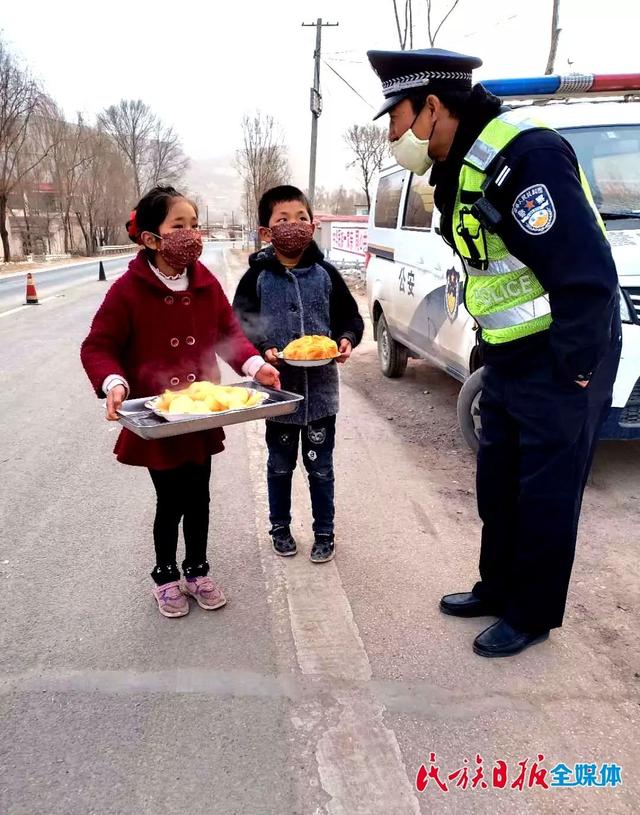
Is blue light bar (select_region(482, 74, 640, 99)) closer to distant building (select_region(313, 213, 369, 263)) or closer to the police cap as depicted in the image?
the police cap

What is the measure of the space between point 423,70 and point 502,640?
2.17 m

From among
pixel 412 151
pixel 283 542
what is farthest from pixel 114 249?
pixel 412 151

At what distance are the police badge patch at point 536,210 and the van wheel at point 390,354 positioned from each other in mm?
5189

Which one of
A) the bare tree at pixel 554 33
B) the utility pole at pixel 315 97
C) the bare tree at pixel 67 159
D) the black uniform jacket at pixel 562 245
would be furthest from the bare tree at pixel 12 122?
the black uniform jacket at pixel 562 245

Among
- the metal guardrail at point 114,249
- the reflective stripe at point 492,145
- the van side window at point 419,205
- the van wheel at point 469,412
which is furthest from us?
the metal guardrail at point 114,249

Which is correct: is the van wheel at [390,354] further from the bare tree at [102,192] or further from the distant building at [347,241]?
the bare tree at [102,192]

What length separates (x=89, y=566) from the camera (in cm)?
320

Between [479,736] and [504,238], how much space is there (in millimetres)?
1673

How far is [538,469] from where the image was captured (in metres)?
2.36

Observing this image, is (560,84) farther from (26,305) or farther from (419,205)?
(26,305)

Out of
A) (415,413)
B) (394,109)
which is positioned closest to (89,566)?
(394,109)

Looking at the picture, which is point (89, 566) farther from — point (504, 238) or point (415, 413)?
point (415, 413)

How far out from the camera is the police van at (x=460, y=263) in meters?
3.72

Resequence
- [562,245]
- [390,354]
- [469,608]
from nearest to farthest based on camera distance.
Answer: [562,245] < [469,608] < [390,354]
